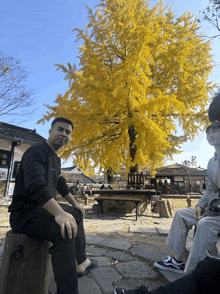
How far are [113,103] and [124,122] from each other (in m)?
0.86

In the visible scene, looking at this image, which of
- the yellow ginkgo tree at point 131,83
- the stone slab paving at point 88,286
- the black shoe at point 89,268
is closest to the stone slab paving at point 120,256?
the black shoe at point 89,268

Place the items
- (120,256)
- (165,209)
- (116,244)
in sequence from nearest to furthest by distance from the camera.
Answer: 1. (120,256)
2. (116,244)
3. (165,209)

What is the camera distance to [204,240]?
4.65 ft

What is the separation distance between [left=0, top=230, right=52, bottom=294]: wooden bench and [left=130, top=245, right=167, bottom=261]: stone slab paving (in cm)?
142

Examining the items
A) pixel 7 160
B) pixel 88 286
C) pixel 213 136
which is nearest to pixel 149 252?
pixel 88 286

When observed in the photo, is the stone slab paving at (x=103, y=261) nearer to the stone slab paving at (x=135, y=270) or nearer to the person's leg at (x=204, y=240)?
the stone slab paving at (x=135, y=270)

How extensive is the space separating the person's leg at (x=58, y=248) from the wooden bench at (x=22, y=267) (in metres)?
0.07

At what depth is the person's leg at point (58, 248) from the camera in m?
1.14

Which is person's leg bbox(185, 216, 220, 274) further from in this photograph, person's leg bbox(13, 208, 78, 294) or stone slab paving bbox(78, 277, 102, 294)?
person's leg bbox(13, 208, 78, 294)

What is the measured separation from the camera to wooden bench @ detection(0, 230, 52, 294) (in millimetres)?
1155

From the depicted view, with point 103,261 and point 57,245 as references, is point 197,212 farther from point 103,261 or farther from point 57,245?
point 57,245

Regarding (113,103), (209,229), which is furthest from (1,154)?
(209,229)

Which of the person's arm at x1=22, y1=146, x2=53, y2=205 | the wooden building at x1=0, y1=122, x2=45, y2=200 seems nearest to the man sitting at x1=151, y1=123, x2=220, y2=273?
the person's arm at x1=22, y1=146, x2=53, y2=205

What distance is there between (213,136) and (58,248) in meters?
1.69
